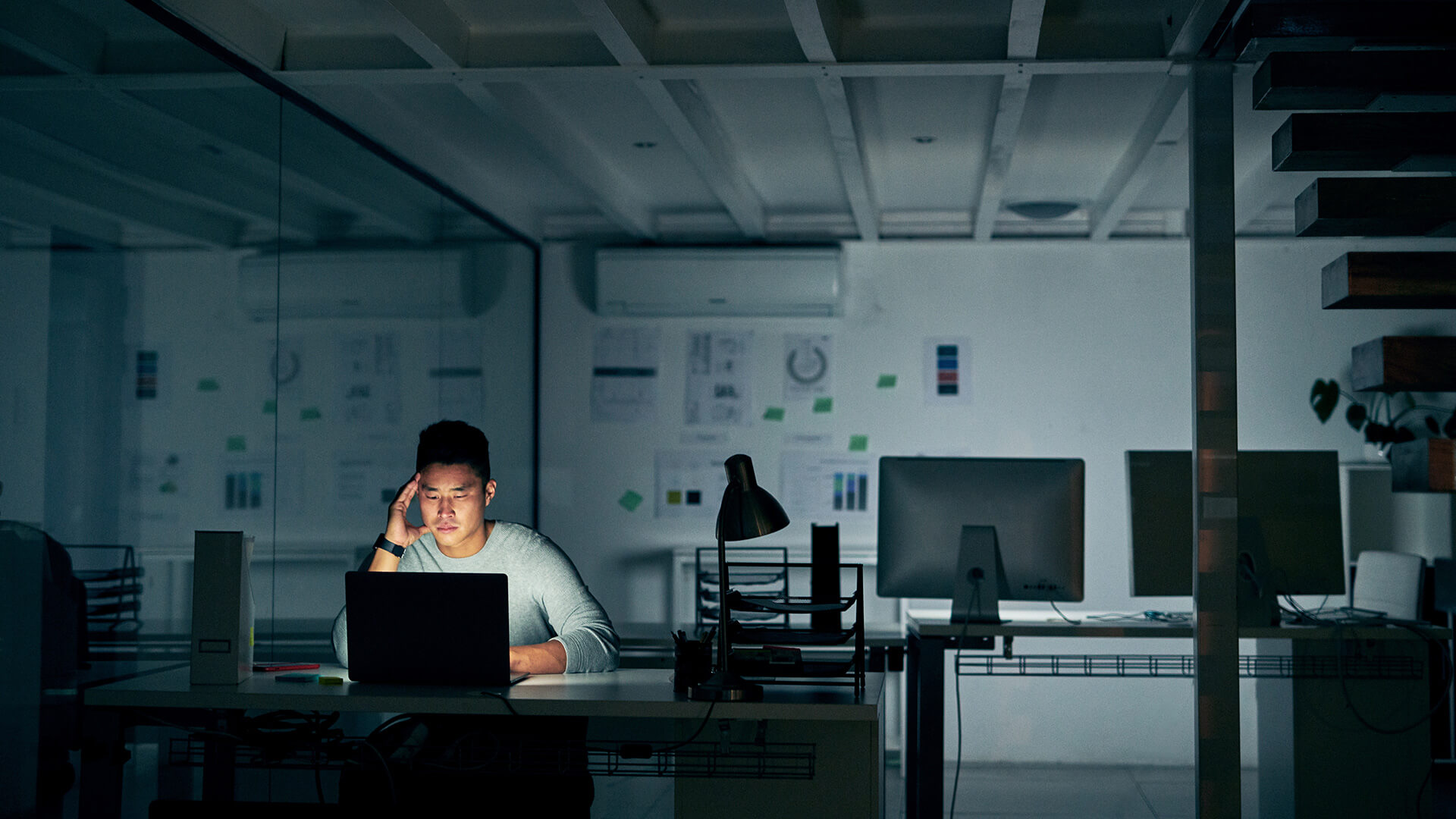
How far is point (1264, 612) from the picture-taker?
129 inches

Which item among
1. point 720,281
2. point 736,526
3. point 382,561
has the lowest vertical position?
point 382,561

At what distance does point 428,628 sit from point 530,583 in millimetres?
498

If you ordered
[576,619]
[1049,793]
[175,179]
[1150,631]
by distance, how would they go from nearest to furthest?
[576,619] → [175,179] → [1150,631] → [1049,793]

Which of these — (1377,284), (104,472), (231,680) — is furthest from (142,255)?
(1377,284)

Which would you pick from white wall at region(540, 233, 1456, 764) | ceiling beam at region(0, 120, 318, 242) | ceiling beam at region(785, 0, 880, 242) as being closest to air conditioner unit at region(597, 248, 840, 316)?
white wall at region(540, 233, 1456, 764)

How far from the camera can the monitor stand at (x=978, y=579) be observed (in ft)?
11.0

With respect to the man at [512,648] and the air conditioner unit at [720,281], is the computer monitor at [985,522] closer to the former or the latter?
the man at [512,648]

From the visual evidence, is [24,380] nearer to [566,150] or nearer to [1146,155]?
[566,150]

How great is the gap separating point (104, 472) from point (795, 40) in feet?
6.72

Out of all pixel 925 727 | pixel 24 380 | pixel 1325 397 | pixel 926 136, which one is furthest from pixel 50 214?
pixel 1325 397

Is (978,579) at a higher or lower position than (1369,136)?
lower

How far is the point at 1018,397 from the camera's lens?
5.30 meters

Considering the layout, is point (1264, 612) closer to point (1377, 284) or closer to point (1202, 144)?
point (1377, 284)

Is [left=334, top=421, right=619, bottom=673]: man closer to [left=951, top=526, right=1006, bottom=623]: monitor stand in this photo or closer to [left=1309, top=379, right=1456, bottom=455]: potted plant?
[left=951, top=526, right=1006, bottom=623]: monitor stand
